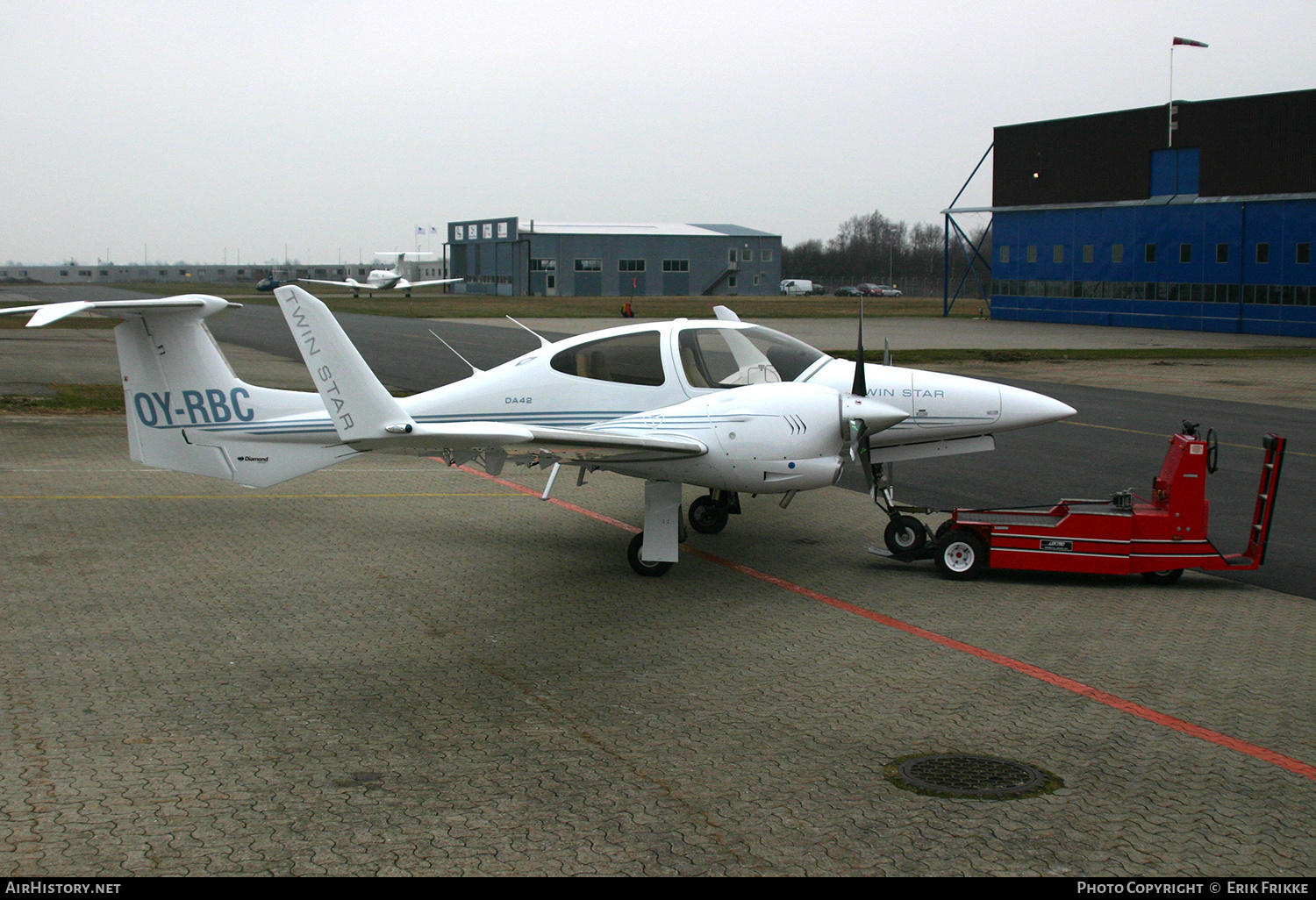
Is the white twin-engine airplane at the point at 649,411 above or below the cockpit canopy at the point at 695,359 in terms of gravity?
below

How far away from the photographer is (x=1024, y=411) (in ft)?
36.0

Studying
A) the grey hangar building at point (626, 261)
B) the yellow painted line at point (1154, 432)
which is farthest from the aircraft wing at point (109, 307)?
the grey hangar building at point (626, 261)

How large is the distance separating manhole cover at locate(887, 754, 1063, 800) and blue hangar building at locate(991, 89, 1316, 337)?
1953 inches

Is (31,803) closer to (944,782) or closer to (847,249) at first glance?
(944,782)

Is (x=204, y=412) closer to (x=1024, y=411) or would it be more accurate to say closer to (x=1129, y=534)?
Result: (x=1024, y=411)

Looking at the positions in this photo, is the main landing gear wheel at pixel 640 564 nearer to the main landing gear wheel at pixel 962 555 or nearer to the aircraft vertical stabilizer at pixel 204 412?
the main landing gear wheel at pixel 962 555

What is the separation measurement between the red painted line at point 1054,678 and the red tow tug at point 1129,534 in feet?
4.95

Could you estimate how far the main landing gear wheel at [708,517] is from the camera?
12.8 metres

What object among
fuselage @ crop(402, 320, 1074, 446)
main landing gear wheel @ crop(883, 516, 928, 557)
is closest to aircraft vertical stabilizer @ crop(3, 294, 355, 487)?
fuselage @ crop(402, 320, 1074, 446)

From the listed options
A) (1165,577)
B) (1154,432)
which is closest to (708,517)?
(1165,577)

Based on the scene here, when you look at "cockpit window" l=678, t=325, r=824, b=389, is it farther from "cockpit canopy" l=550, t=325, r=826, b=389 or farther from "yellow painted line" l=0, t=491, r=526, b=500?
"yellow painted line" l=0, t=491, r=526, b=500

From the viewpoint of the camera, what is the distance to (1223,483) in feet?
51.6
